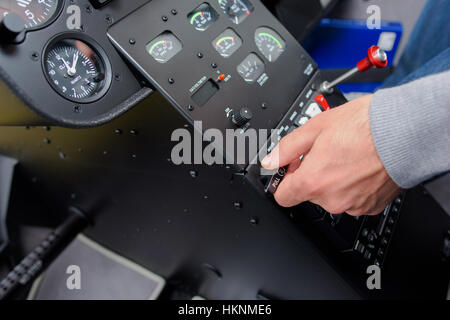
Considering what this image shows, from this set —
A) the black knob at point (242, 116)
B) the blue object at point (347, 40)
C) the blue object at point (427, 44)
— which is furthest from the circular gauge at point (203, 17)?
the blue object at point (347, 40)

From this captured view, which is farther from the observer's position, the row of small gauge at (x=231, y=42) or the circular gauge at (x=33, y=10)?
the row of small gauge at (x=231, y=42)

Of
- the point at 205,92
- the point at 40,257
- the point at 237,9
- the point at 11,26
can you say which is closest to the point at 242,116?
the point at 205,92

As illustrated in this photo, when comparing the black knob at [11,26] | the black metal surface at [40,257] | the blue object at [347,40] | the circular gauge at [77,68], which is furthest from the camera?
the blue object at [347,40]

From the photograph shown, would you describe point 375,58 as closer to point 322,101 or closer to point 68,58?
point 322,101

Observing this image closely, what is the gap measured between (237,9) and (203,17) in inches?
4.0

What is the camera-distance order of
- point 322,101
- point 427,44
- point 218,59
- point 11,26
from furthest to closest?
point 427,44, point 322,101, point 218,59, point 11,26

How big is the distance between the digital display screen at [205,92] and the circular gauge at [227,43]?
0.28ft

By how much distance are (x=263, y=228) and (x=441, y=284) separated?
0.65 meters

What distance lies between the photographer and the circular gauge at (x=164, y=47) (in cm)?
82

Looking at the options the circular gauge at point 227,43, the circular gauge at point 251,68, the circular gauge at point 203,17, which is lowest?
the circular gauge at point 251,68

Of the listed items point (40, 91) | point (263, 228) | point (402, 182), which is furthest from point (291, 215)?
point (40, 91)

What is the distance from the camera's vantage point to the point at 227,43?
92 cm

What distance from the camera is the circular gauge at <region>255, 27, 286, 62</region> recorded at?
3.16 feet

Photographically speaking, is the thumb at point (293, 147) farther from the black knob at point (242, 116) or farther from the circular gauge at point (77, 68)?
the circular gauge at point (77, 68)
